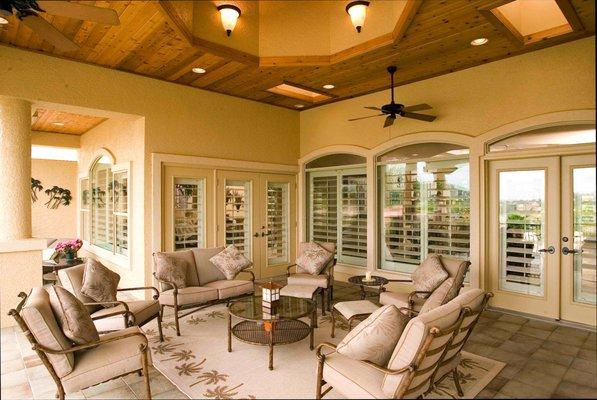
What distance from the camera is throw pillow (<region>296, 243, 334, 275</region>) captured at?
17.3 feet

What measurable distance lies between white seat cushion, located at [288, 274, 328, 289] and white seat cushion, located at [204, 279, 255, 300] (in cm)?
68

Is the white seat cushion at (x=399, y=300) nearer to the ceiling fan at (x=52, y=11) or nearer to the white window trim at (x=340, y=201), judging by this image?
the white window trim at (x=340, y=201)

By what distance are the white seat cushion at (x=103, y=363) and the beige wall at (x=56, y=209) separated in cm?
761

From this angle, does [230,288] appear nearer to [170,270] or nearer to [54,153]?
[170,270]

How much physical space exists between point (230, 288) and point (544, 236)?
343 cm

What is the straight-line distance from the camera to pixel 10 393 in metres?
2.60

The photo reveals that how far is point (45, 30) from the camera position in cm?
246

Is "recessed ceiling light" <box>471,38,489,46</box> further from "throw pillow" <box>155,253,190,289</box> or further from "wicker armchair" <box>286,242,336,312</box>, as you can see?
"throw pillow" <box>155,253,190,289</box>

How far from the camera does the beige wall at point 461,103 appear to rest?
13.7 ft

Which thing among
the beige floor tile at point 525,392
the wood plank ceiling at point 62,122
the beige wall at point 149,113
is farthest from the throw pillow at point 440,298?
the wood plank ceiling at point 62,122

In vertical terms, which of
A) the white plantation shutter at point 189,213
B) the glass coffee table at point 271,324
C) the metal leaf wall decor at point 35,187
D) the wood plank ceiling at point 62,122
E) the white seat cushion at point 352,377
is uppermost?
the wood plank ceiling at point 62,122

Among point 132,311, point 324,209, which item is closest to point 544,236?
point 132,311

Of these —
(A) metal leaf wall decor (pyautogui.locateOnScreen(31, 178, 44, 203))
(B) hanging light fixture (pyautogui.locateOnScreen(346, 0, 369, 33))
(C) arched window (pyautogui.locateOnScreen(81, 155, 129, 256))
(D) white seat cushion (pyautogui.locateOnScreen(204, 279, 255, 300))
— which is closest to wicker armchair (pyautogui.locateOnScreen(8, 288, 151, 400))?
Answer: (D) white seat cushion (pyautogui.locateOnScreen(204, 279, 255, 300))

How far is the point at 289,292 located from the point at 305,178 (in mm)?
3216
